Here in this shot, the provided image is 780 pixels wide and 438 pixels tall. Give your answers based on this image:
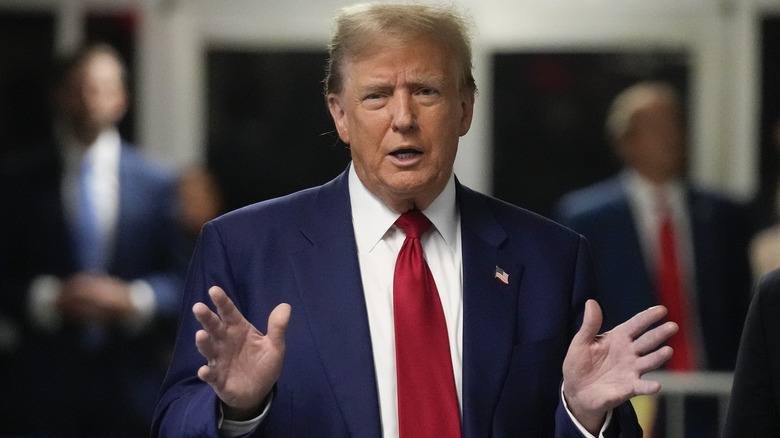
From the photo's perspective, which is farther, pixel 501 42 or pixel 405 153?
pixel 501 42

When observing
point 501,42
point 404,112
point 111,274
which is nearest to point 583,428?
point 404,112

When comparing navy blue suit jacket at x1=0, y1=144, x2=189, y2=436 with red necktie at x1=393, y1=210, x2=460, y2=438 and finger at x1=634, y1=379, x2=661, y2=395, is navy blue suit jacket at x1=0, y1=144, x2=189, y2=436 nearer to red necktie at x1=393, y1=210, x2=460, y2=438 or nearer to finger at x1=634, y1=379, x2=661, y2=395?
red necktie at x1=393, y1=210, x2=460, y2=438

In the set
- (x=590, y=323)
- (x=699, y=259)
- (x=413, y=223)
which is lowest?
(x=699, y=259)

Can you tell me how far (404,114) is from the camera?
288cm

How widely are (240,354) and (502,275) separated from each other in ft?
2.04

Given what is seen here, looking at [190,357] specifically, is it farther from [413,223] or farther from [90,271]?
[90,271]

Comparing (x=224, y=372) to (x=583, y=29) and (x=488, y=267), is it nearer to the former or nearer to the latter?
(x=488, y=267)

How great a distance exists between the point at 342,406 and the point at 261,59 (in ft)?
13.4

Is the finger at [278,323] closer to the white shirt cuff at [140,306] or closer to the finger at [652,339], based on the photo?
the finger at [652,339]

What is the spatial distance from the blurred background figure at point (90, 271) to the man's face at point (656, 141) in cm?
189

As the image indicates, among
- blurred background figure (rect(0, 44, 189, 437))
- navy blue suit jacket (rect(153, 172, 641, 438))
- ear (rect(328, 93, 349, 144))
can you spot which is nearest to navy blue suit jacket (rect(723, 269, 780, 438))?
navy blue suit jacket (rect(153, 172, 641, 438))

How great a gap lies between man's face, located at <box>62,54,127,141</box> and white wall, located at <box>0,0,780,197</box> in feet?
3.08

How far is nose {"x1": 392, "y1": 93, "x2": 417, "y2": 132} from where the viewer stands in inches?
113

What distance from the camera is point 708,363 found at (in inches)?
223
